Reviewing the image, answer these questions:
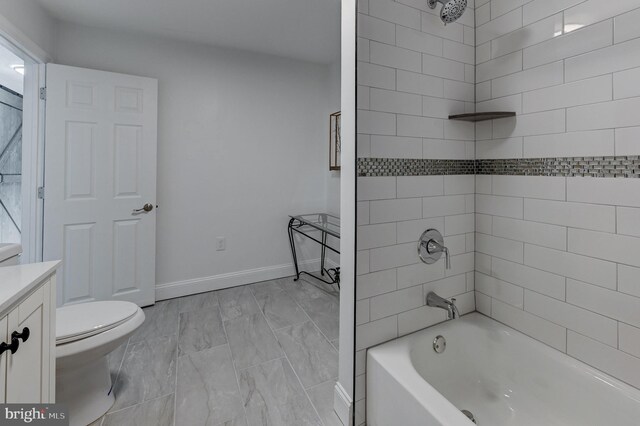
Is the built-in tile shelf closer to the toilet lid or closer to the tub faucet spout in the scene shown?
the tub faucet spout

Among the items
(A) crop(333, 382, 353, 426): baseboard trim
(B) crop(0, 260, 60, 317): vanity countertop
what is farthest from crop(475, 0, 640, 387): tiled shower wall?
(B) crop(0, 260, 60, 317): vanity countertop

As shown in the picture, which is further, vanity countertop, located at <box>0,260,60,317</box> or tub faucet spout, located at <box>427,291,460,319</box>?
tub faucet spout, located at <box>427,291,460,319</box>

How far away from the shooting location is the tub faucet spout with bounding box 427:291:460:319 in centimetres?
138

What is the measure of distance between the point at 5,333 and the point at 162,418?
96 cm

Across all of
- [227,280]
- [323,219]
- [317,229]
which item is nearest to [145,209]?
[227,280]

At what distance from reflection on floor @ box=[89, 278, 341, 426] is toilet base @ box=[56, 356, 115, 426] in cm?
5

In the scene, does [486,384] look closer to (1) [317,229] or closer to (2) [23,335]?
(2) [23,335]

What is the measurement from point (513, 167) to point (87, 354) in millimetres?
2209

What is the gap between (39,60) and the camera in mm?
2201

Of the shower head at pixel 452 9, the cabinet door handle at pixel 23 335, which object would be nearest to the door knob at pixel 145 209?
the cabinet door handle at pixel 23 335

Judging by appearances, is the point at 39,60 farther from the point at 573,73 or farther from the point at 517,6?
the point at 573,73

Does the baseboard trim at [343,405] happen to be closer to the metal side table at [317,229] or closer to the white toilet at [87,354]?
the white toilet at [87,354]

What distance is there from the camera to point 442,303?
1444 millimetres

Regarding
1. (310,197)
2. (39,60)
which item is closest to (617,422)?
(310,197)
